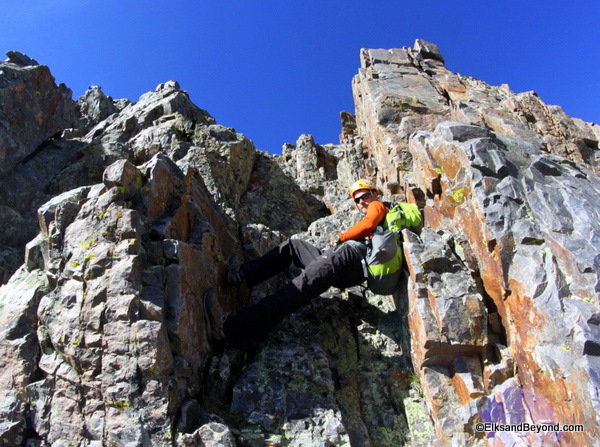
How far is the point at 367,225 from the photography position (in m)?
11.7

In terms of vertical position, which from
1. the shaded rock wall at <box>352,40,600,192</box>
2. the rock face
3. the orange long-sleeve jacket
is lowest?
the rock face

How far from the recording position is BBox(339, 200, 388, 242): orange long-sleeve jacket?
461 inches

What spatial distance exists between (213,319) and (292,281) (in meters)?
2.05

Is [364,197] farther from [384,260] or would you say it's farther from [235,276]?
[235,276]

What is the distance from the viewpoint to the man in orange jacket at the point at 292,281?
10516 mm

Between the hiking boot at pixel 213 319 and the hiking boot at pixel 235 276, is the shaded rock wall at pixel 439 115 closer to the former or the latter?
the hiking boot at pixel 235 276

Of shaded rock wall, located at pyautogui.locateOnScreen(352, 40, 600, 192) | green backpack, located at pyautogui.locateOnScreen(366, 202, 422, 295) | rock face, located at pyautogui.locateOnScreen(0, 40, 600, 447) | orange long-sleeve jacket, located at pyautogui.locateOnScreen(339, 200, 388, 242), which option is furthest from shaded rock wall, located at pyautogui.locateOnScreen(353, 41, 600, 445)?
shaded rock wall, located at pyautogui.locateOnScreen(352, 40, 600, 192)

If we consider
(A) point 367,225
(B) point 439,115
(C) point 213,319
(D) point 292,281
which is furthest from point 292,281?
(B) point 439,115

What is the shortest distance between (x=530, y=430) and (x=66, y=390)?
329 inches

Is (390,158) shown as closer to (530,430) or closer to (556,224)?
(556,224)

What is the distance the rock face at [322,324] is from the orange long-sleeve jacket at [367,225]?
85 centimetres

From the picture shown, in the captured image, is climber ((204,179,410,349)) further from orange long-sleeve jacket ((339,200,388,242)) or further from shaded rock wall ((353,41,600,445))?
shaded rock wall ((353,41,600,445))

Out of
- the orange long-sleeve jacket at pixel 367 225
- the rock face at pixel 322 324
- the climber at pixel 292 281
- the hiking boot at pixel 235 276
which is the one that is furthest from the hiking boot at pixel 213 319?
the orange long-sleeve jacket at pixel 367 225

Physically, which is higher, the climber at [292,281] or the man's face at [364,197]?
the man's face at [364,197]
